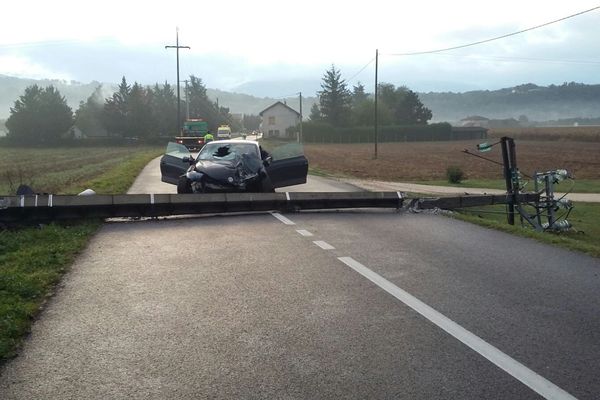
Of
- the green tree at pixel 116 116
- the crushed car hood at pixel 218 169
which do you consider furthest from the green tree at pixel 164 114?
the crushed car hood at pixel 218 169

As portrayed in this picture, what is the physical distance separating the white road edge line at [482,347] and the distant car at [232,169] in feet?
22.9

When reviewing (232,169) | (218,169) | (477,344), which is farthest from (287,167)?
(477,344)

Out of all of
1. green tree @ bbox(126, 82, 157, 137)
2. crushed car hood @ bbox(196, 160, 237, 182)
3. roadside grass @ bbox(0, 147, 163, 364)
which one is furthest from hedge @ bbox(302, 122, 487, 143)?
roadside grass @ bbox(0, 147, 163, 364)

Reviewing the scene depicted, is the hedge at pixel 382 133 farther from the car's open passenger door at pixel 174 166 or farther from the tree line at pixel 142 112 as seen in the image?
the car's open passenger door at pixel 174 166

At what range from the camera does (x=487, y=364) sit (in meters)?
4.05

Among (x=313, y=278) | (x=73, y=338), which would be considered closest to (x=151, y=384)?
(x=73, y=338)

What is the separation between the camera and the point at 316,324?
4930 mm

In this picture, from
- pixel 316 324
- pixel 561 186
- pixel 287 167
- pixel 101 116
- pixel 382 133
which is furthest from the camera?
pixel 382 133

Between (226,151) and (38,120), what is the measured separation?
74466mm

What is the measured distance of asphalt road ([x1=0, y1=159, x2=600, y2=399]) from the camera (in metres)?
3.77

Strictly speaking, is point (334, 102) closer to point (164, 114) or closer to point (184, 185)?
point (164, 114)

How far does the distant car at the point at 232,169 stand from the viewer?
12.9 m

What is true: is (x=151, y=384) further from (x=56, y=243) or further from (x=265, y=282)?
(x=56, y=243)

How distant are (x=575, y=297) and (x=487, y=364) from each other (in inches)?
93.5
